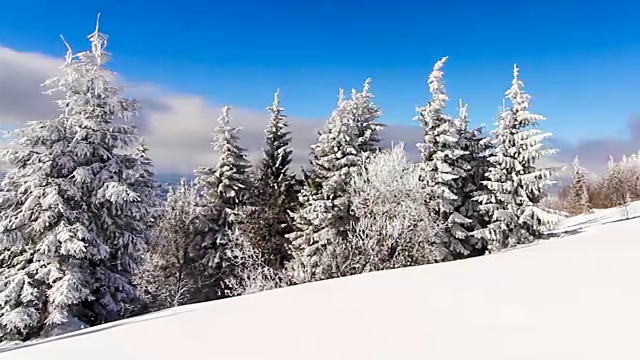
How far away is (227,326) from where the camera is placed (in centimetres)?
546

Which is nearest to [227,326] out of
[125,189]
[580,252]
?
[580,252]

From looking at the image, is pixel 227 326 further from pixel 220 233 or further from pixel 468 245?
pixel 468 245

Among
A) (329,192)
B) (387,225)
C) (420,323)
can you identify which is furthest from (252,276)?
(420,323)

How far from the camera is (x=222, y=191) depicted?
22.3 metres

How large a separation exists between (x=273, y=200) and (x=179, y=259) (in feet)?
17.2

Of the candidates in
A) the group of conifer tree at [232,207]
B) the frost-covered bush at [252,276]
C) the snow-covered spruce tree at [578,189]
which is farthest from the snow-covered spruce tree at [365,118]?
the snow-covered spruce tree at [578,189]

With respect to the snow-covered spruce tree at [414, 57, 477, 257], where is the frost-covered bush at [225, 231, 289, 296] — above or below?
below

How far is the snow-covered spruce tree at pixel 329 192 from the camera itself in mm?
20203

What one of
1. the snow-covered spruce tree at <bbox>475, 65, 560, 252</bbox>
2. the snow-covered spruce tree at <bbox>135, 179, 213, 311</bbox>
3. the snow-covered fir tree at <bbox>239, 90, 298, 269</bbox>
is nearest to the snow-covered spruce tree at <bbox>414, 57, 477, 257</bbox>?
the snow-covered spruce tree at <bbox>475, 65, 560, 252</bbox>

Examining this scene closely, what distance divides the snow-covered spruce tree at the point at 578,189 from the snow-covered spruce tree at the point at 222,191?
37059 mm

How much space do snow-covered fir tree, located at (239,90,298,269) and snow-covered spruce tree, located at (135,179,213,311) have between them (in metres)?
2.16

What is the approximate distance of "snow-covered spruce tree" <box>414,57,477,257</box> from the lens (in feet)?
67.8

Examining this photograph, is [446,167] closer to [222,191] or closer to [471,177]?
[471,177]

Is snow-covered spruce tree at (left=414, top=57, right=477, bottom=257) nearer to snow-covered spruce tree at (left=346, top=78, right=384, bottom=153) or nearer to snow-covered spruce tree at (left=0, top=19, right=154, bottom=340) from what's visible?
snow-covered spruce tree at (left=346, top=78, right=384, bottom=153)
